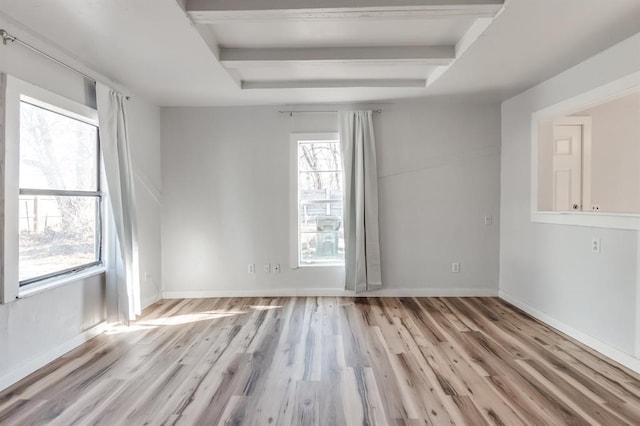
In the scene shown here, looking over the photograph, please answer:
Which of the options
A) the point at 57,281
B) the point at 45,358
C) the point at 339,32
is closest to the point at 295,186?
the point at 339,32

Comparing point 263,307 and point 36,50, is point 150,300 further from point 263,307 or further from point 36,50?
point 36,50

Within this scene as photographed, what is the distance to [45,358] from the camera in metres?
2.69

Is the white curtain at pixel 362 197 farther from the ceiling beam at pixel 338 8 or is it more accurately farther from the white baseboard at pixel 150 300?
the white baseboard at pixel 150 300

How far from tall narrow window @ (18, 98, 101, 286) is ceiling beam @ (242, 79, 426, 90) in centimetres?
166

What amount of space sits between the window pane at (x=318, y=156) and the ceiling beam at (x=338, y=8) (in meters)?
2.30

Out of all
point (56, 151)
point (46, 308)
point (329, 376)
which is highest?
point (56, 151)

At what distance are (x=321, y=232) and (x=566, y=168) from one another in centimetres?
285

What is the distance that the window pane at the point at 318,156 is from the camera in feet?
14.9

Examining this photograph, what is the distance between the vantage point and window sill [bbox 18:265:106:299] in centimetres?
254

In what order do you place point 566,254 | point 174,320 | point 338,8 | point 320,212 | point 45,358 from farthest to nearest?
point 320,212 → point 174,320 → point 566,254 → point 45,358 → point 338,8

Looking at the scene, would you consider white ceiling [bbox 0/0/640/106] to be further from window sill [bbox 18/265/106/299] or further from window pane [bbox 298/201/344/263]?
window sill [bbox 18/265/106/299]

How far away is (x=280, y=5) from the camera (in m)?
2.23

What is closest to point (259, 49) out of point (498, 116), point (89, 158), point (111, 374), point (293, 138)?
point (293, 138)

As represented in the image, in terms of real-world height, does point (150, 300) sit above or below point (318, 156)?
below
